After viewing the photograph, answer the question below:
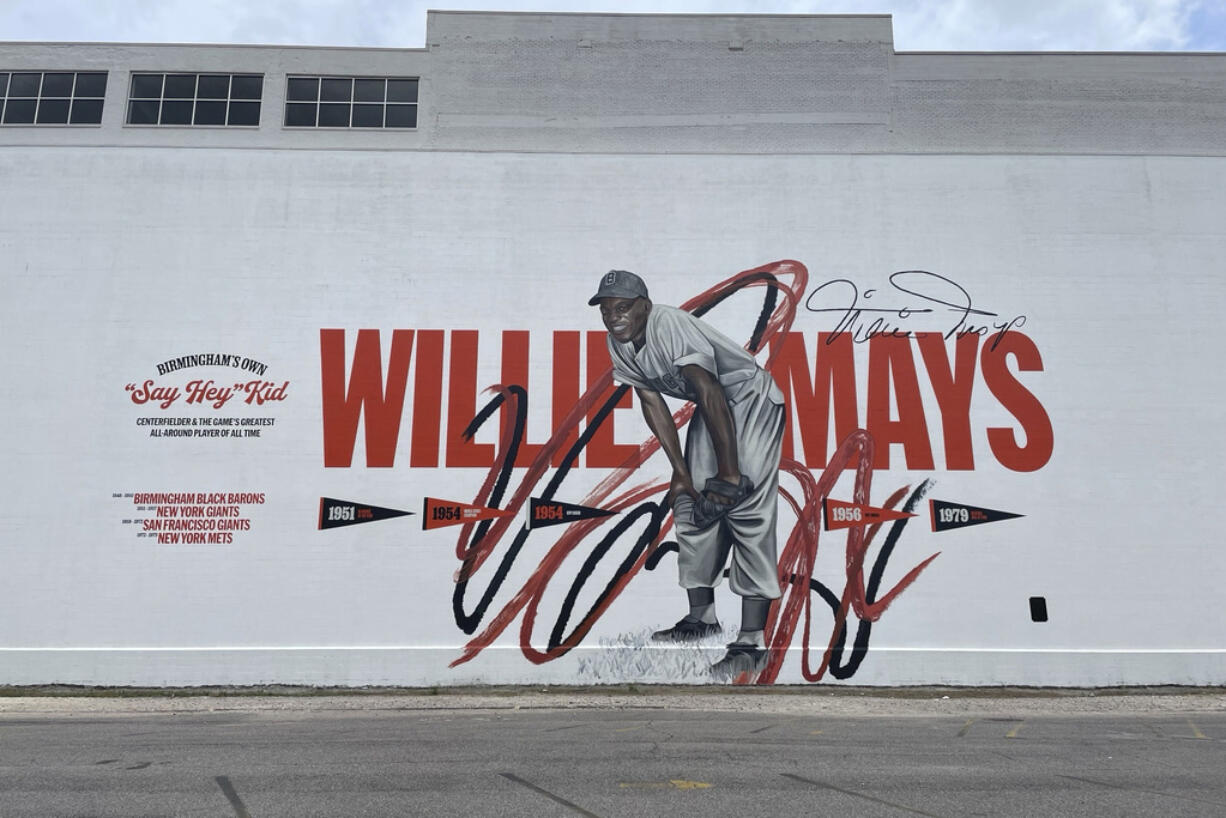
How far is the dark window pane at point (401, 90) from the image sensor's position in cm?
2028

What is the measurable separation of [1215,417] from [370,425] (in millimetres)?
17066

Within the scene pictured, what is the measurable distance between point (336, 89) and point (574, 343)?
7915 millimetres

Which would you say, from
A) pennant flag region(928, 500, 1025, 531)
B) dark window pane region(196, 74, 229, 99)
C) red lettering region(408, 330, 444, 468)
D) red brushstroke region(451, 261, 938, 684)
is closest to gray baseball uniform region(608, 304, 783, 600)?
red brushstroke region(451, 261, 938, 684)

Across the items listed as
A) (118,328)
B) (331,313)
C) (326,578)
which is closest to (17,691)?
(326,578)

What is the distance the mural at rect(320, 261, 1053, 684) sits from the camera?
18.0m

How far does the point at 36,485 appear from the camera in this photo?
60.0ft

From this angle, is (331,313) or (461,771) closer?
(461,771)

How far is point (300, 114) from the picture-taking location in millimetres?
20219

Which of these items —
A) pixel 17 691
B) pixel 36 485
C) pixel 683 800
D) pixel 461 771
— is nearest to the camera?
pixel 683 800

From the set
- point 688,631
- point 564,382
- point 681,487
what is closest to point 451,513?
point 564,382

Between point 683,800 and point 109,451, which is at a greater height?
point 109,451

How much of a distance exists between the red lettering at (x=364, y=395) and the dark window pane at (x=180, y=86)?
6.44 m

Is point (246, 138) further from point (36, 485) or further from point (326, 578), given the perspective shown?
point (326, 578)
